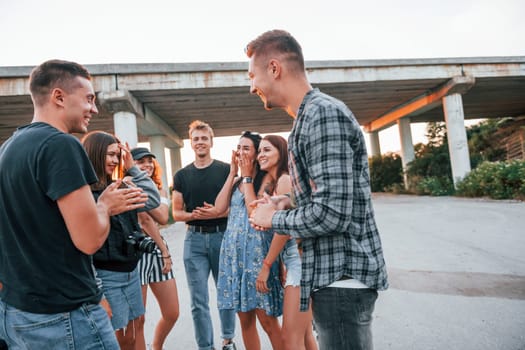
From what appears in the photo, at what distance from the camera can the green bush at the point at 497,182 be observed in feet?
34.3

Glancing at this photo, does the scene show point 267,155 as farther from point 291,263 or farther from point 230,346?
point 230,346

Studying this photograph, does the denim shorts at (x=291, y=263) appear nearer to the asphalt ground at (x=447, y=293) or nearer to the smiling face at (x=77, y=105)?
the asphalt ground at (x=447, y=293)

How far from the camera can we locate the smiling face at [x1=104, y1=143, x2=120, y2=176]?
2.46m

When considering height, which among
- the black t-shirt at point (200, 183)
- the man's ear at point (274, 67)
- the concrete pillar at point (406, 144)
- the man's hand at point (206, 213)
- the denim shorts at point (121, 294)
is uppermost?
the concrete pillar at point (406, 144)

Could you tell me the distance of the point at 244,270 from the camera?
8.29ft

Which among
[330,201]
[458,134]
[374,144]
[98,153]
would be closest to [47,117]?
[98,153]

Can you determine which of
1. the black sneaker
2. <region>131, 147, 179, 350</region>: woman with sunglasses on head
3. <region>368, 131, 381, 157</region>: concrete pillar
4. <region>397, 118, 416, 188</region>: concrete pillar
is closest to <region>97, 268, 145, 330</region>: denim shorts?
<region>131, 147, 179, 350</region>: woman with sunglasses on head

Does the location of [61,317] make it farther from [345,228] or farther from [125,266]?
[345,228]

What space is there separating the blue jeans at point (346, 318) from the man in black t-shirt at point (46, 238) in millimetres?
977

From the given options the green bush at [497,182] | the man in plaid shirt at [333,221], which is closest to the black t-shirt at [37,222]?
the man in plaid shirt at [333,221]

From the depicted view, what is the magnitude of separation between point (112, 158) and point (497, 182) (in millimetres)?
12537

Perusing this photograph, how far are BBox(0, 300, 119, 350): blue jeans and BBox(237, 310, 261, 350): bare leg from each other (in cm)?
131

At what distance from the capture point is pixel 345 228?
1223mm

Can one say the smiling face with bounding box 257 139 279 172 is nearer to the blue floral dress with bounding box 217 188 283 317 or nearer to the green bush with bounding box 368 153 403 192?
the blue floral dress with bounding box 217 188 283 317
